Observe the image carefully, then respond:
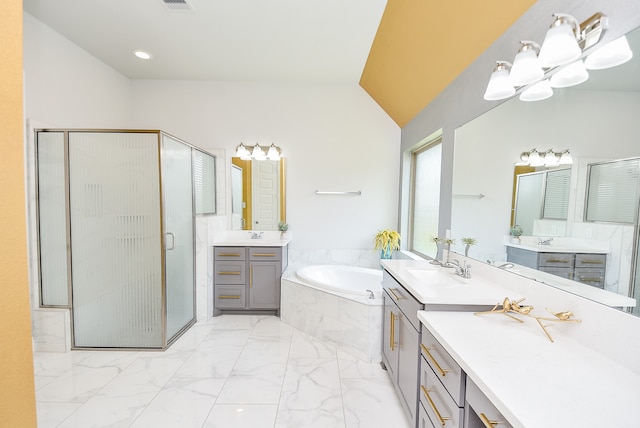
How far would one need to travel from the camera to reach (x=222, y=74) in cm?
327

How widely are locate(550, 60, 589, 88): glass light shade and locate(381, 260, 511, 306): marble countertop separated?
1.04m

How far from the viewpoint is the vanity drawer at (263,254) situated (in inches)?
123

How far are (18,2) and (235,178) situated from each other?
9.67ft

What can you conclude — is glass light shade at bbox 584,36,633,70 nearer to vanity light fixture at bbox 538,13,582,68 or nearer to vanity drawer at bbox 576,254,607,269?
vanity light fixture at bbox 538,13,582,68

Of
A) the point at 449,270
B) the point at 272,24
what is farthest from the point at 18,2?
the point at 449,270

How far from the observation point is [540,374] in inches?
31.3

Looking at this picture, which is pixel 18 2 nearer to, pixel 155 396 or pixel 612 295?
pixel 612 295

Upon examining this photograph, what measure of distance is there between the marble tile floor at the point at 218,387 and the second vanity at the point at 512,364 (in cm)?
51

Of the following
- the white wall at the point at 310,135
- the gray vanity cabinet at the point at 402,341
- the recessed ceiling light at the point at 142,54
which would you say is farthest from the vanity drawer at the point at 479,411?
the recessed ceiling light at the point at 142,54

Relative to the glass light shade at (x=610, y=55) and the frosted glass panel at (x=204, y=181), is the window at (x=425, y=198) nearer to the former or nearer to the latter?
the glass light shade at (x=610, y=55)

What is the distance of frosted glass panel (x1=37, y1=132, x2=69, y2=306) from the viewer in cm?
226

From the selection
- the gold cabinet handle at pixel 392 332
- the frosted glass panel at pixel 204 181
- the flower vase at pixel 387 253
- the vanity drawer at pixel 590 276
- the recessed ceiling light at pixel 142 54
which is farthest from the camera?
the flower vase at pixel 387 253

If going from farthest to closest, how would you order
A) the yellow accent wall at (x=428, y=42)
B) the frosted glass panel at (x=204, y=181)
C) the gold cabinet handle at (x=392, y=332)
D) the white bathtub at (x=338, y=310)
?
1. the frosted glass panel at (x=204, y=181)
2. the white bathtub at (x=338, y=310)
3. the gold cabinet handle at (x=392, y=332)
4. the yellow accent wall at (x=428, y=42)

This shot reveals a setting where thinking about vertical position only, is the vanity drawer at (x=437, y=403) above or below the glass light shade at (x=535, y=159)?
below
